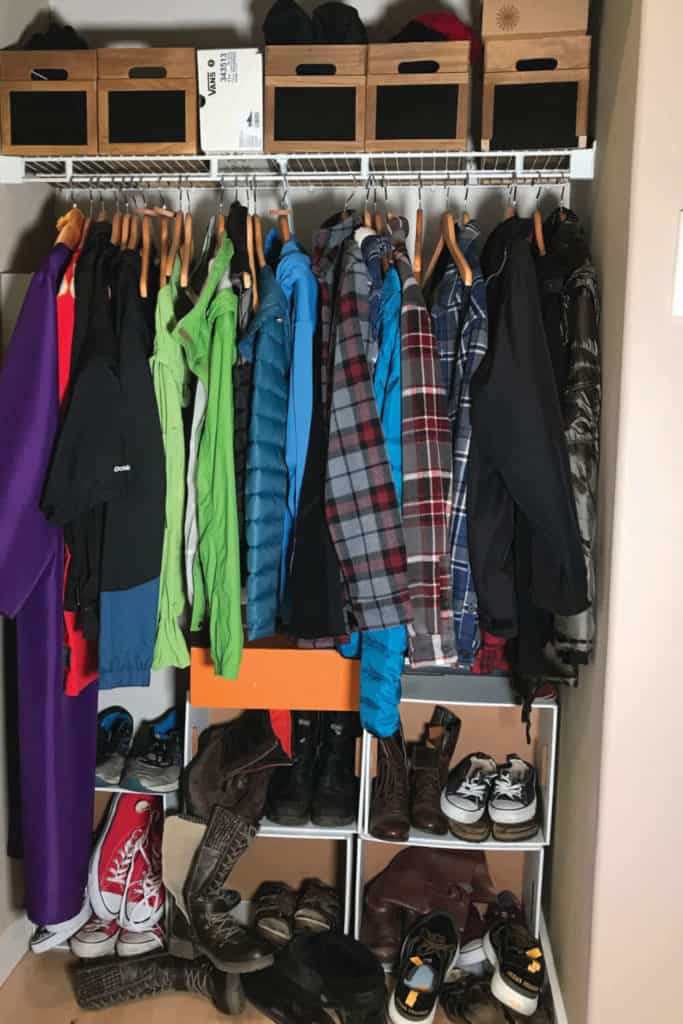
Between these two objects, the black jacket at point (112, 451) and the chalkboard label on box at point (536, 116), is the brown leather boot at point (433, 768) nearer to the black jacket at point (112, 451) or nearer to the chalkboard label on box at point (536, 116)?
the black jacket at point (112, 451)

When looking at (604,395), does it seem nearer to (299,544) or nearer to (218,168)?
(299,544)

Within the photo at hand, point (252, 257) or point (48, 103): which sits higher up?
point (48, 103)

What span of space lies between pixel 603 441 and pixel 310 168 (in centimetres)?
87

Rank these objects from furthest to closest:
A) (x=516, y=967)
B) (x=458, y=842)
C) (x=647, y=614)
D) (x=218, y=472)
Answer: (x=458, y=842), (x=516, y=967), (x=218, y=472), (x=647, y=614)

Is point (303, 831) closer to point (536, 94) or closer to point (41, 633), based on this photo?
point (41, 633)

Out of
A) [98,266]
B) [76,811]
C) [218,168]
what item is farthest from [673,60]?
[76,811]

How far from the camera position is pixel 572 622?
5.29ft

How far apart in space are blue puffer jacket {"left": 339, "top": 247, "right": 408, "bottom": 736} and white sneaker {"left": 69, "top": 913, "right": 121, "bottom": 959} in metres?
0.90

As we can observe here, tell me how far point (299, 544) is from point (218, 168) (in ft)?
2.86

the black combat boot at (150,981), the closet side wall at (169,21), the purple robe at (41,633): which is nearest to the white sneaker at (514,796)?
the black combat boot at (150,981)

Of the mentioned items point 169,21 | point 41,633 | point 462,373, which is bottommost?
point 41,633

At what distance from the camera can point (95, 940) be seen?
6.63ft

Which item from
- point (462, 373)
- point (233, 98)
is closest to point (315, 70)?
point (233, 98)

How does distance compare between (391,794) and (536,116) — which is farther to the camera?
(391,794)
